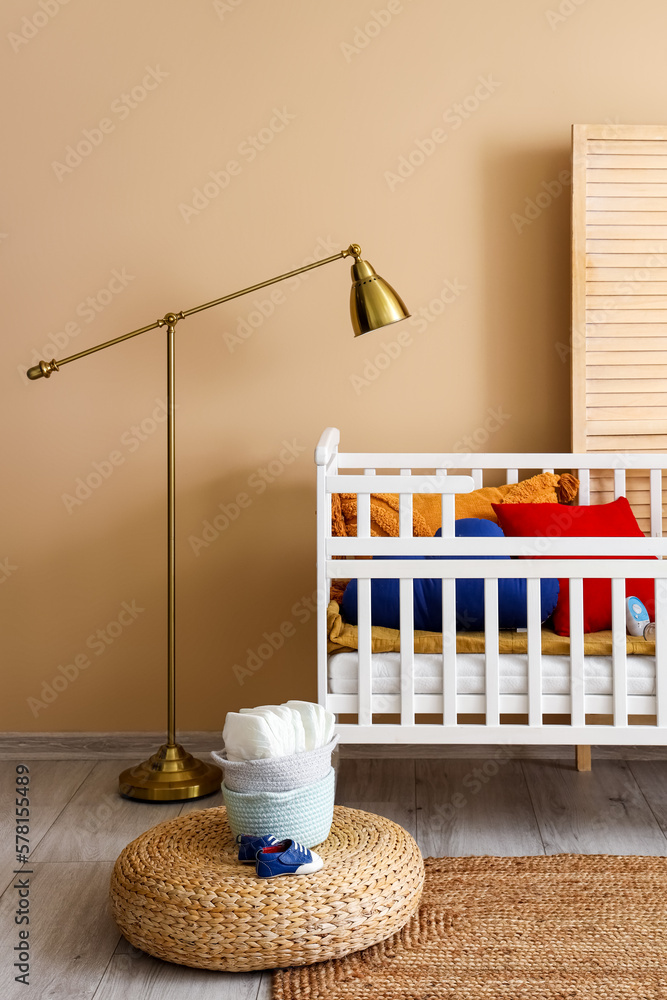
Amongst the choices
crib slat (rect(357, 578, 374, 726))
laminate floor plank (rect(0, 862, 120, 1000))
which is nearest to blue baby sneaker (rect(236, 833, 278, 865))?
laminate floor plank (rect(0, 862, 120, 1000))

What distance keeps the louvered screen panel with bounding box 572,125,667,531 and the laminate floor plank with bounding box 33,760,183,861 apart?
1.28 m

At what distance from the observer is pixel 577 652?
5.73 ft

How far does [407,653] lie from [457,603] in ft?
0.57

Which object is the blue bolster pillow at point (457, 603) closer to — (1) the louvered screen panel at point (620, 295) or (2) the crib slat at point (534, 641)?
(2) the crib slat at point (534, 641)

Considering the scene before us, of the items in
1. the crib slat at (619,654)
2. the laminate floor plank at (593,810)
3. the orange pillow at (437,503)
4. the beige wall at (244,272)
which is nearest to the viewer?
the crib slat at (619,654)

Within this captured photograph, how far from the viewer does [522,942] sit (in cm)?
145

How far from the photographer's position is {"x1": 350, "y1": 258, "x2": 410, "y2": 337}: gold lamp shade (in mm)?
2030

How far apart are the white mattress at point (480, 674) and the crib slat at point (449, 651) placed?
0.03 metres

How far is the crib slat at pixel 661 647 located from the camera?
174cm

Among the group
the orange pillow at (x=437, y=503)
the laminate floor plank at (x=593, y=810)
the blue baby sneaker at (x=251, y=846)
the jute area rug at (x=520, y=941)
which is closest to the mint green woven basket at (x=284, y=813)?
the blue baby sneaker at (x=251, y=846)

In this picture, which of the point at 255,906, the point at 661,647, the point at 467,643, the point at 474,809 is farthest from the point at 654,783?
the point at 255,906

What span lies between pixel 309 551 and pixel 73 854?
0.91 meters

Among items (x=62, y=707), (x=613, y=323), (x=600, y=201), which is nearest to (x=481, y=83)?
(x=600, y=201)

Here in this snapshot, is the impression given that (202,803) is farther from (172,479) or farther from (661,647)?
(661,647)
